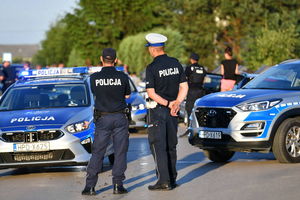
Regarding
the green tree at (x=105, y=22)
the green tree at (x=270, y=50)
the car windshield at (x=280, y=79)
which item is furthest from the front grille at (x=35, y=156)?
the green tree at (x=105, y=22)

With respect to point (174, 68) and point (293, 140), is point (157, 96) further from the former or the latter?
point (293, 140)

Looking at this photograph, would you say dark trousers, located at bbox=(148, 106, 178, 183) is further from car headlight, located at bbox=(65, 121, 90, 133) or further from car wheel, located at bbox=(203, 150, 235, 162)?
car wheel, located at bbox=(203, 150, 235, 162)

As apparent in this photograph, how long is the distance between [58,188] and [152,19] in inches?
2511

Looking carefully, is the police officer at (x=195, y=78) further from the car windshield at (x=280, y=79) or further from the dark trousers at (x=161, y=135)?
the dark trousers at (x=161, y=135)

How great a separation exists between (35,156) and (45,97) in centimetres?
183

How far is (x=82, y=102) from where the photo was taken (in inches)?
515

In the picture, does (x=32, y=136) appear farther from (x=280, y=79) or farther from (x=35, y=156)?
(x=280, y=79)

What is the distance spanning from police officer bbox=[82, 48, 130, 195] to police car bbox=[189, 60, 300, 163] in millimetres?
2698

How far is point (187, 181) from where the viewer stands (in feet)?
35.8

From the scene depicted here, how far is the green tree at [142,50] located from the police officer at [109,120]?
47.6m

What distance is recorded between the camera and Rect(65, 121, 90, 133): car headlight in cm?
1193

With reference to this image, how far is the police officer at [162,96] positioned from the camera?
9906 mm

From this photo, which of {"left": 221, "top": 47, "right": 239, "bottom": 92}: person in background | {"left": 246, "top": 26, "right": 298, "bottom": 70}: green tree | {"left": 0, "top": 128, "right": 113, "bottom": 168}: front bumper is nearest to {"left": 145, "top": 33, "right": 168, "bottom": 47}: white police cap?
{"left": 0, "top": 128, "right": 113, "bottom": 168}: front bumper

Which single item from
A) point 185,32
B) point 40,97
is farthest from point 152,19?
point 40,97
